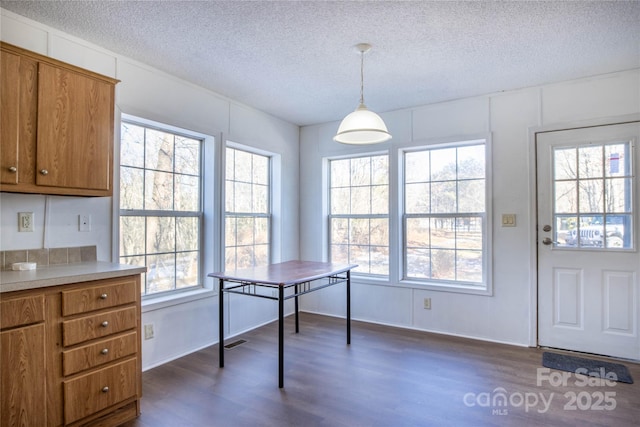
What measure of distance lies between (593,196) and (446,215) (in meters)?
1.28

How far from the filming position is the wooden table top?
2678 millimetres

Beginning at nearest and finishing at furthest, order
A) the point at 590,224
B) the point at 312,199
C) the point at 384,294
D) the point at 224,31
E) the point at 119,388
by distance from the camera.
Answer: the point at 119,388 → the point at 224,31 → the point at 590,224 → the point at 384,294 → the point at 312,199

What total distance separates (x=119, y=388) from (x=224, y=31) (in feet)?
7.69

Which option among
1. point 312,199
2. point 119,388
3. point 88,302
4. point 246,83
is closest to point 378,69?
point 246,83

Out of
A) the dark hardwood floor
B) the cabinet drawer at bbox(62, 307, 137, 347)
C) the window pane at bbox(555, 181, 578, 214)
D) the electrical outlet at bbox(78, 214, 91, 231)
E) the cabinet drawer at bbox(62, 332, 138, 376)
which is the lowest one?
the dark hardwood floor

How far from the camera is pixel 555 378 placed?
269 centimetres

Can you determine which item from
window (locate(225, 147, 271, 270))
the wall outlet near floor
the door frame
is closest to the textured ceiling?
the door frame

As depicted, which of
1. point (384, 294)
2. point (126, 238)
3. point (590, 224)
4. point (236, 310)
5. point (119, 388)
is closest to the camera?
point (119, 388)

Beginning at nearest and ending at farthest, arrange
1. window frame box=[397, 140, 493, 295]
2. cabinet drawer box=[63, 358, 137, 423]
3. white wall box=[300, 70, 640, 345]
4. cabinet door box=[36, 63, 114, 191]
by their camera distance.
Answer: cabinet drawer box=[63, 358, 137, 423], cabinet door box=[36, 63, 114, 191], white wall box=[300, 70, 640, 345], window frame box=[397, 140, 493, 295]

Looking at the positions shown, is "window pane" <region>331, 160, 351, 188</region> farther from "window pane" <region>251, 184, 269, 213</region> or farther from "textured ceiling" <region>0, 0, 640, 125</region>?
"textured ceiling" <region>0, 0, 640, 125</region>

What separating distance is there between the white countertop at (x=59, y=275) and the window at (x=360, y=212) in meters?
2.70

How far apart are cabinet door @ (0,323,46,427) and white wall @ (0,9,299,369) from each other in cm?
75

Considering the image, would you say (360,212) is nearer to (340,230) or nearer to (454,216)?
(340,230)

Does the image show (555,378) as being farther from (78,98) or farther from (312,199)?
(78,98)
